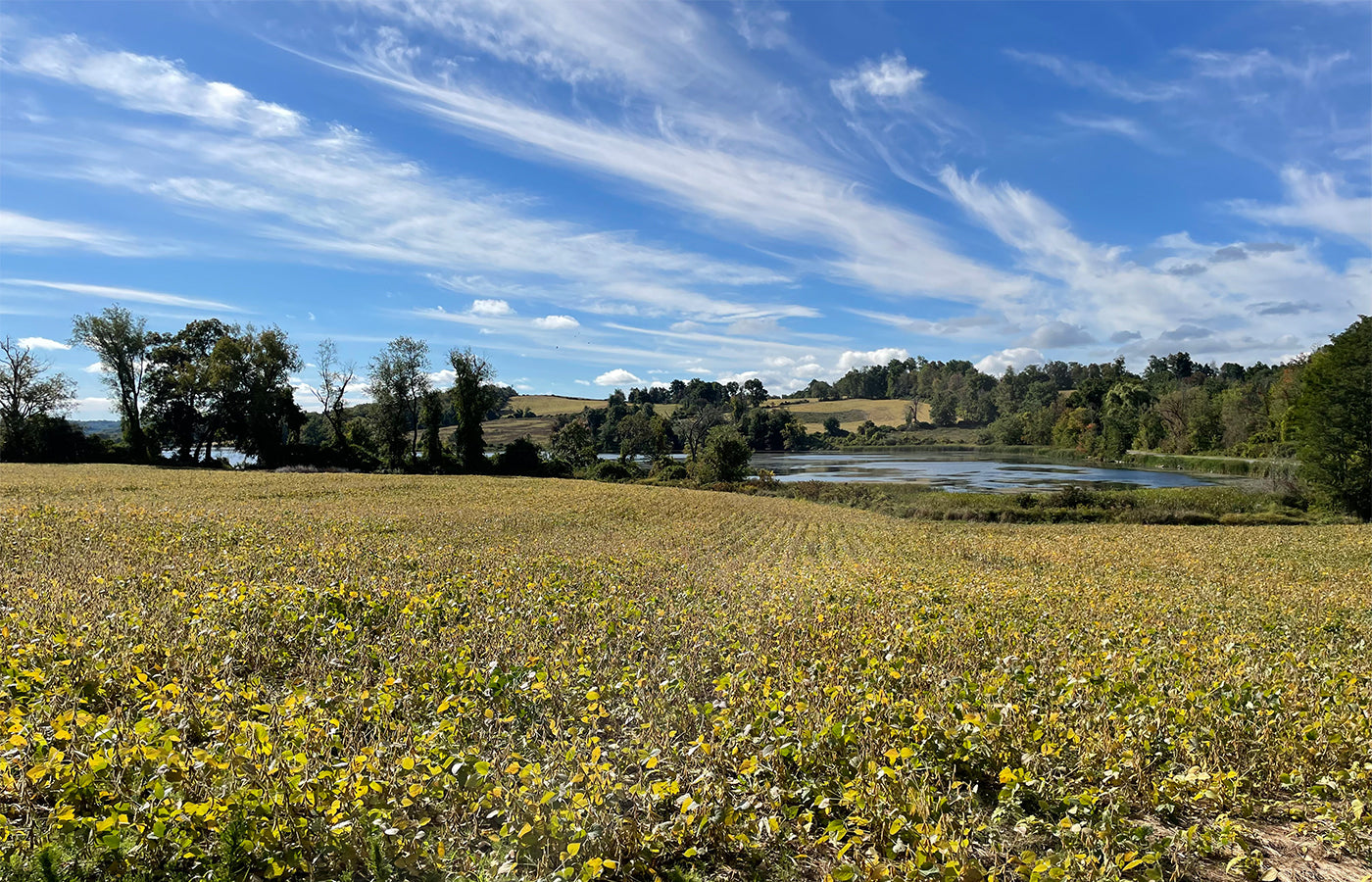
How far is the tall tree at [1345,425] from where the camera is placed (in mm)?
37250

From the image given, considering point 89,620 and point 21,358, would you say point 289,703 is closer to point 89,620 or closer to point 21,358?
point 89,620

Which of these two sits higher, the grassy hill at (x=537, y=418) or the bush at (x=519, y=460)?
the grassy hill at (x=537, y=418)

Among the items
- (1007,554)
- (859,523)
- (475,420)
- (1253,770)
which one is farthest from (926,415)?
(1253,770)

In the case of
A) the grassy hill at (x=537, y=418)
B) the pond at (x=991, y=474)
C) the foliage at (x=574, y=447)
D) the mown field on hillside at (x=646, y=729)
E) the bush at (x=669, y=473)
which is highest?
the grassy hill at (x=537, y=418)

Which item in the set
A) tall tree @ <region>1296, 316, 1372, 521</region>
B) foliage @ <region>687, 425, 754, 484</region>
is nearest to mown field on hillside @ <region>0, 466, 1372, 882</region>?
tall tree @ <region>1296, 316, 1372, 521</region>

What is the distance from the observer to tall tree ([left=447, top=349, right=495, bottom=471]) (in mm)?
61812

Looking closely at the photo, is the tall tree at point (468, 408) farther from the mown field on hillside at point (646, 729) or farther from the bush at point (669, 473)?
the mown field on hillside at point (646, 729)

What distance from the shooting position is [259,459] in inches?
2238

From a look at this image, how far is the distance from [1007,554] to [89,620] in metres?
20.6

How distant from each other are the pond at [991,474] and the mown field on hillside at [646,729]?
2072 inches

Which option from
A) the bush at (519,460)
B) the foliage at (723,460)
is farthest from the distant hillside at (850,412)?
the bush at (519,460)

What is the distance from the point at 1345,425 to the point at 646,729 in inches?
1968

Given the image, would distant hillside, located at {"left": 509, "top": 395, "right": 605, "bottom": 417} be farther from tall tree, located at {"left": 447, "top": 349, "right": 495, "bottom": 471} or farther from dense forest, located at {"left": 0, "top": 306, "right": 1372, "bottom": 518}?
tall tree, located at {"left": 447, "top": 349, "right": 495, "bottom": 471}

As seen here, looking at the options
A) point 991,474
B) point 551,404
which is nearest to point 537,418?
point 551,404
